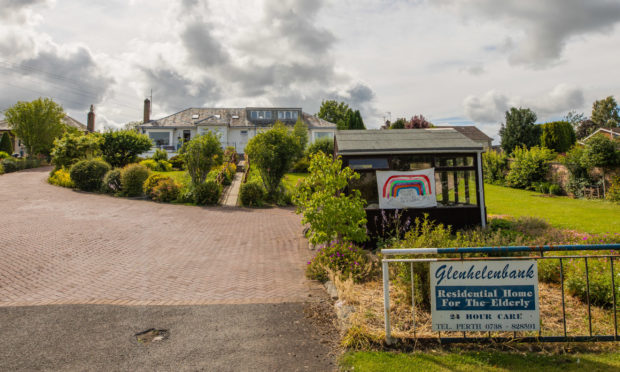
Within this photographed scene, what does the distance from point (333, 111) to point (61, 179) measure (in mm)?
50003

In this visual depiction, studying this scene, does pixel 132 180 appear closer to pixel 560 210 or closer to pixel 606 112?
pixel 560 210

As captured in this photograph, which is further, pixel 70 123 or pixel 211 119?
pixel 70 123

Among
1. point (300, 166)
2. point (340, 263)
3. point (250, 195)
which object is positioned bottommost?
point (340, 263)

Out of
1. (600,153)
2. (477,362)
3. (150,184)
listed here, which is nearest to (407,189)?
(477,362)

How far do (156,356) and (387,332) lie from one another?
10.1 feet

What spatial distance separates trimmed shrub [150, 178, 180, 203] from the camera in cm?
1927

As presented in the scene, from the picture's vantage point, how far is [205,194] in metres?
19.2

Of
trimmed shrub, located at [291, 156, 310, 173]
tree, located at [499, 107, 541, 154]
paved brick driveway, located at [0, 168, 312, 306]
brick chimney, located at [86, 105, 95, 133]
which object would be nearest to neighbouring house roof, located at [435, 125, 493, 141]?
tree, located at [499, 107, 541, 154]

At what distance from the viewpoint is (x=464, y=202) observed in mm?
11188

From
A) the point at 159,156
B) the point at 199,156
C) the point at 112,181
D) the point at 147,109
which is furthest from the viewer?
the point at 147,109

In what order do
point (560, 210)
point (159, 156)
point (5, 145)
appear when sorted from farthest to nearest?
point (5, 145)
point (159, 156)
point (560, 210)

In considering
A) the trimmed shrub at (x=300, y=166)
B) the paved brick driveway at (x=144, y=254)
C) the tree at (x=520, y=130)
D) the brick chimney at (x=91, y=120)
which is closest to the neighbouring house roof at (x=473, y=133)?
the tree at (x=520, y=130)

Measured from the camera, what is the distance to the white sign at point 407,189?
412 inches

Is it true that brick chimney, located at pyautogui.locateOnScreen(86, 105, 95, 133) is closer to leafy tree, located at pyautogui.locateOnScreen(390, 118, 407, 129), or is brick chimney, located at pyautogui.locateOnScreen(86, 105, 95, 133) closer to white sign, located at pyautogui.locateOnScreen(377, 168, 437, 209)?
leafy tree, located at pyautogui.locateOnScreen(390, 118, 407, 129)
